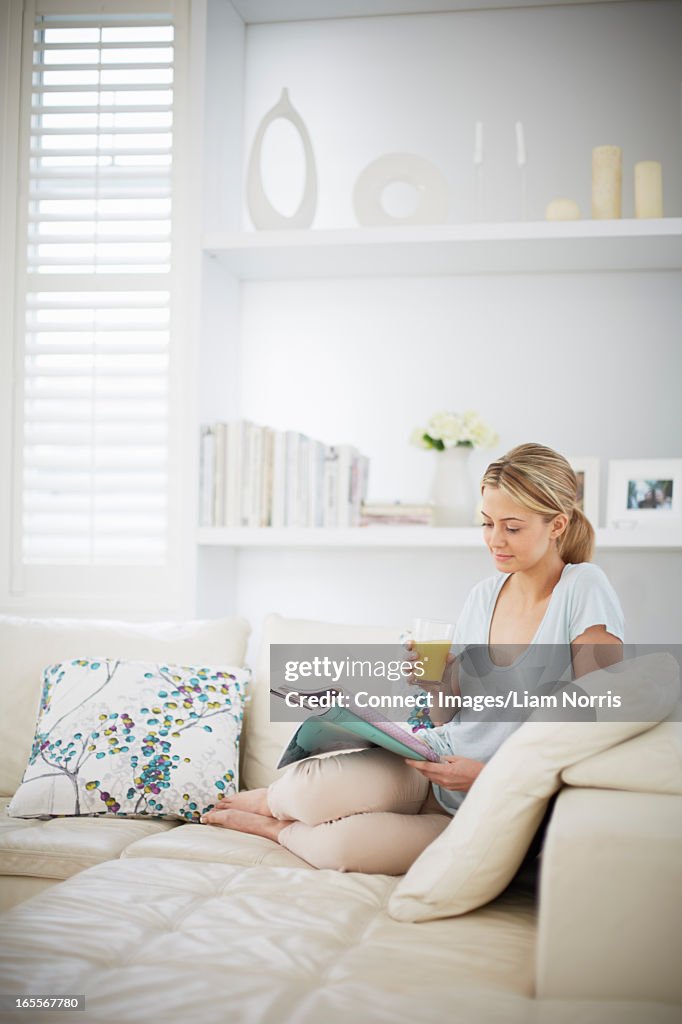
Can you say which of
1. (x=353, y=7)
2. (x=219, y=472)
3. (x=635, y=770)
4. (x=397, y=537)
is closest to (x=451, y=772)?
(x=635, y=770)

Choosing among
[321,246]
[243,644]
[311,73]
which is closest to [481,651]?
[243,644]

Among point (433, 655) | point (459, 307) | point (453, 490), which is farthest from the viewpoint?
point (459, 307)

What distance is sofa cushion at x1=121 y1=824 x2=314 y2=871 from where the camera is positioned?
72.2 inches

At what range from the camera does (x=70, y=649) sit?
246 cm

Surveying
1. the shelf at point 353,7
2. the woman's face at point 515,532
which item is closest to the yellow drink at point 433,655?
the woman's face at point 515,532

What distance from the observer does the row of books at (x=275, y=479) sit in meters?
2.77

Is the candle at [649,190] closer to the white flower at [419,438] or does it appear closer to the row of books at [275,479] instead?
the white flower at [419,438]

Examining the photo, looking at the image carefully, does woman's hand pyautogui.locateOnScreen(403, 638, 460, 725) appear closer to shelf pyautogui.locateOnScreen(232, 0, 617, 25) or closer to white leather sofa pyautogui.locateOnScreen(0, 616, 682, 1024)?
white leather sofa pyautogui.locateOnScreen(0, 616, 682, 1024)

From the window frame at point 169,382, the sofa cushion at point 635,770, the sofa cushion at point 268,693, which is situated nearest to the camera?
the sofa cushion at point 635,770

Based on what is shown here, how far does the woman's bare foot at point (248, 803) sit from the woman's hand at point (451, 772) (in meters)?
0.44

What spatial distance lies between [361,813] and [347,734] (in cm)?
15

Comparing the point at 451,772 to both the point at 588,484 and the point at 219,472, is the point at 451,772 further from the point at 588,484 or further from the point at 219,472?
the point at 219,472

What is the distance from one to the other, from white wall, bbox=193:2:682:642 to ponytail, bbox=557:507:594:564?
33.7 inches

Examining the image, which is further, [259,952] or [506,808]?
[506,808]
